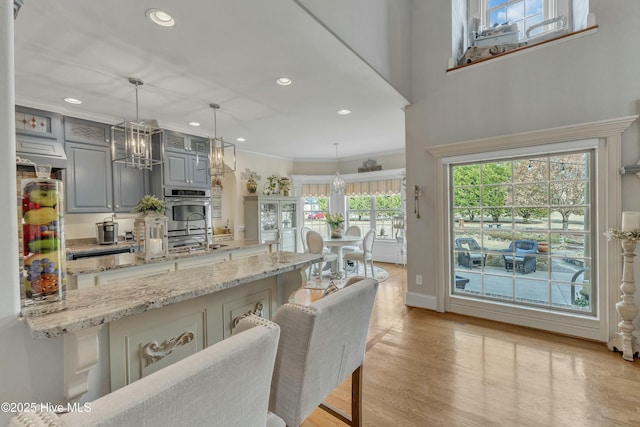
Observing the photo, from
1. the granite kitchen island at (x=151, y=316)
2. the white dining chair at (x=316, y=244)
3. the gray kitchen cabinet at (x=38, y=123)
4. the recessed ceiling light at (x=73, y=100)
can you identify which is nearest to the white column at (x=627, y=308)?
the granite kitchen island at (x=151, y=316)

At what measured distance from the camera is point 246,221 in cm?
572

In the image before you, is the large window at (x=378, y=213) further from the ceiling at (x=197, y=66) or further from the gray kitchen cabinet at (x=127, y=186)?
the gray kitchen cabinet at (x=127, y=186)

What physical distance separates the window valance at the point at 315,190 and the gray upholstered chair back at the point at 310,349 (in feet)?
19.1

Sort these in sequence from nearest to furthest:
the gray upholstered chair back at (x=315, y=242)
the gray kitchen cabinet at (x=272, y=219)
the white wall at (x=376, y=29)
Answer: the white wall at (x=376, y=29) → the gray upholstered chair back at (x=315, y=242) → the gray kitchen cabinet at (x=272, y=219)

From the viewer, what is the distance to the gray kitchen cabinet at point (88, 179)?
3283 mm

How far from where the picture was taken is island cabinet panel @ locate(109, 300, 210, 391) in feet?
3.19

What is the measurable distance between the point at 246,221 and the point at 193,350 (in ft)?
15.2

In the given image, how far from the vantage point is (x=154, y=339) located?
1062 millimetres

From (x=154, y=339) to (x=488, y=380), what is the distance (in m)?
2.22

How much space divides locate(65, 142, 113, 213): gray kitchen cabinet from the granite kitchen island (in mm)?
2981

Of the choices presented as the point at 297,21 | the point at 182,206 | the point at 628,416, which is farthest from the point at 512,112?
the point at 182,206

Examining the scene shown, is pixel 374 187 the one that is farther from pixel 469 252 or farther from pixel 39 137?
pixel 39 137

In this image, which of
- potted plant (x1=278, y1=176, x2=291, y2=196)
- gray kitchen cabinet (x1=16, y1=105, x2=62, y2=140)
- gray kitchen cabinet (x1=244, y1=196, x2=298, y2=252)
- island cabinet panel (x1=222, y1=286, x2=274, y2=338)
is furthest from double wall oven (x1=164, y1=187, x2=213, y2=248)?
island cabinet panel (x1=222, y1=286, x2=274, y2=338)

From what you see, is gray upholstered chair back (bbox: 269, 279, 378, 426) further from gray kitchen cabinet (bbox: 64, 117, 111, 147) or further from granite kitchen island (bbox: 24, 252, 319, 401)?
gray kitchen cabinet (bbox: 64, 117, 111, 147)
